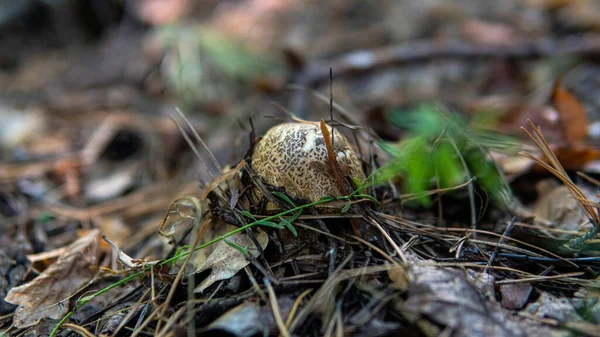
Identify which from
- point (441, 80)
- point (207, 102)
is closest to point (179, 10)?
point (207, 102)

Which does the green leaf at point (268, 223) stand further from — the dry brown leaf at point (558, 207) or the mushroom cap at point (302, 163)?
the dry brown leaf at point (558, 207)

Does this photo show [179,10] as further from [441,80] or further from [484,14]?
[484,14]

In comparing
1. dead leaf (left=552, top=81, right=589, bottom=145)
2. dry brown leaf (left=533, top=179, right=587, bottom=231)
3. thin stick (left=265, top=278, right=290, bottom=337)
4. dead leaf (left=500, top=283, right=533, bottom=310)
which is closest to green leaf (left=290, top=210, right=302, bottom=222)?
thin stick (left=265, top=278, right=290, bottom=337)

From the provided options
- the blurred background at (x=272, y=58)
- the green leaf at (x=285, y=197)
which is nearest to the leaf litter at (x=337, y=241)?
the green leaf at (x=285, y=197)

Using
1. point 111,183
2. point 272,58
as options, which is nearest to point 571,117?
point 111,183

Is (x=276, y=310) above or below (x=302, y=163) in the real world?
below

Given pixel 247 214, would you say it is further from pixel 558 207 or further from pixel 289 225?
pixel 558 207

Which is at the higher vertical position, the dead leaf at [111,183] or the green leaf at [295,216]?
the green leaf at [295,216]
